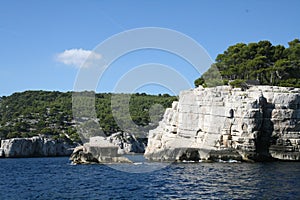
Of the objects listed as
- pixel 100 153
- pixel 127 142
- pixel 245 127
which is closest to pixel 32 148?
pixel 127 142

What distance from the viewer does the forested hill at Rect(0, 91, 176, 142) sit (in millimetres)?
96356

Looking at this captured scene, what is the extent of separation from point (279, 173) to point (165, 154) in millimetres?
19463

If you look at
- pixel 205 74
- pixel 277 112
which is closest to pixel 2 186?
pixel 277 112

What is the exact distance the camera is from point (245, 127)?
46.8 meters

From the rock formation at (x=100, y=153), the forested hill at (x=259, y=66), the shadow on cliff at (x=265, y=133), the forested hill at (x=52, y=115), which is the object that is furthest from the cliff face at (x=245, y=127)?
the forested hill at (x=52, y=115)

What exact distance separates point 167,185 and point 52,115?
8434cm

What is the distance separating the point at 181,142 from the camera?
2058 inches

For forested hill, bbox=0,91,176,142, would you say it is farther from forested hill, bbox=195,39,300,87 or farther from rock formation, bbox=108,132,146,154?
forested hill, bbox=195,39,300,87

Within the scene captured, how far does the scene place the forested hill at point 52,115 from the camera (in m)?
96.4

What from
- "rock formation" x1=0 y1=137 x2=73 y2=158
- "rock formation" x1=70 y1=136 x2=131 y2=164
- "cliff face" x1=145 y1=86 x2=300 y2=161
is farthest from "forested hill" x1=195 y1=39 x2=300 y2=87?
"rock formation" x1=0 y1=137 x2=73 y2=158

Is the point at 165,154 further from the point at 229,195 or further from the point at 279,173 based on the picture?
the point at 229,195

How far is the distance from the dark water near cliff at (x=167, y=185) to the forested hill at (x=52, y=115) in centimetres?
6061

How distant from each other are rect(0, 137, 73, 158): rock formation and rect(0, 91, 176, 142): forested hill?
23.4ft

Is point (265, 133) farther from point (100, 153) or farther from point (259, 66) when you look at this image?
point (259, 66)
